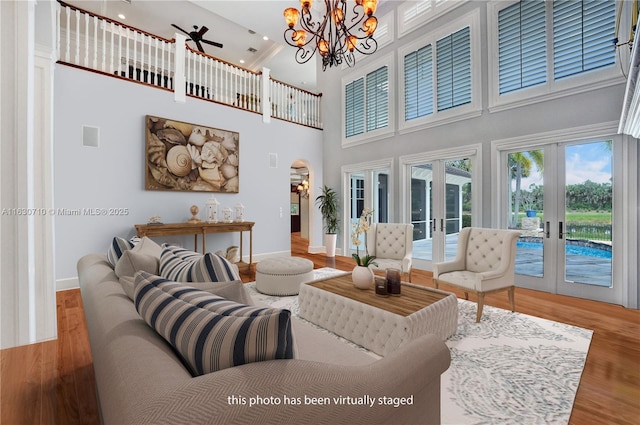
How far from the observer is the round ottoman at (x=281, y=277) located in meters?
3.57

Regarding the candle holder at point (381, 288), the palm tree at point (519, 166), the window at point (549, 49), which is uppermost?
the window at point (549, 49)

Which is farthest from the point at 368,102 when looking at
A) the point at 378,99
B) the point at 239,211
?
the point at 239,211

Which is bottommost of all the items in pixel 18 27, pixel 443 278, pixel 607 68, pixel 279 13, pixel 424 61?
pixel 443 278

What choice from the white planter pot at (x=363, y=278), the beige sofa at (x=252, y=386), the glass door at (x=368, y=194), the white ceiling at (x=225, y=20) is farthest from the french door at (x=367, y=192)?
the beige sofa at (x=252, y=386)

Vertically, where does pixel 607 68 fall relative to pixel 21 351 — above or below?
above

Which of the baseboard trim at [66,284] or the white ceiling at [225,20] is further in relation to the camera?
the white ceiling at [225,20]

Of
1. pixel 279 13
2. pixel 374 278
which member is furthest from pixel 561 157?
pixel 279 13

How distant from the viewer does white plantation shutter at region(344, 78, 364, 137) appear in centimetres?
626

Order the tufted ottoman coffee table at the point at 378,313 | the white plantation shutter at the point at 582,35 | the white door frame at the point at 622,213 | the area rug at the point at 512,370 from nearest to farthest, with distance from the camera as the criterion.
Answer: the area rug at the point at 512,370
the tufted ottoman coffee table at the point at 378,313
the white door frame at the point at 622,213
the white plantation shutter at the point at 582,35

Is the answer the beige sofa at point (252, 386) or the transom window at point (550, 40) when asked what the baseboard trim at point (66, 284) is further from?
the transom window at point (550, 40)

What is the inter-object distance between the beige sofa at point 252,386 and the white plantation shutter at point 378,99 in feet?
17.9

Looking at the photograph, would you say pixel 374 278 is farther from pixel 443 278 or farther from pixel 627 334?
pixel 627 334

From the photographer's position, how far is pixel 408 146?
5.30m

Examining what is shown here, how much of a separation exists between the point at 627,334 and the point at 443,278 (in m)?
1.58
